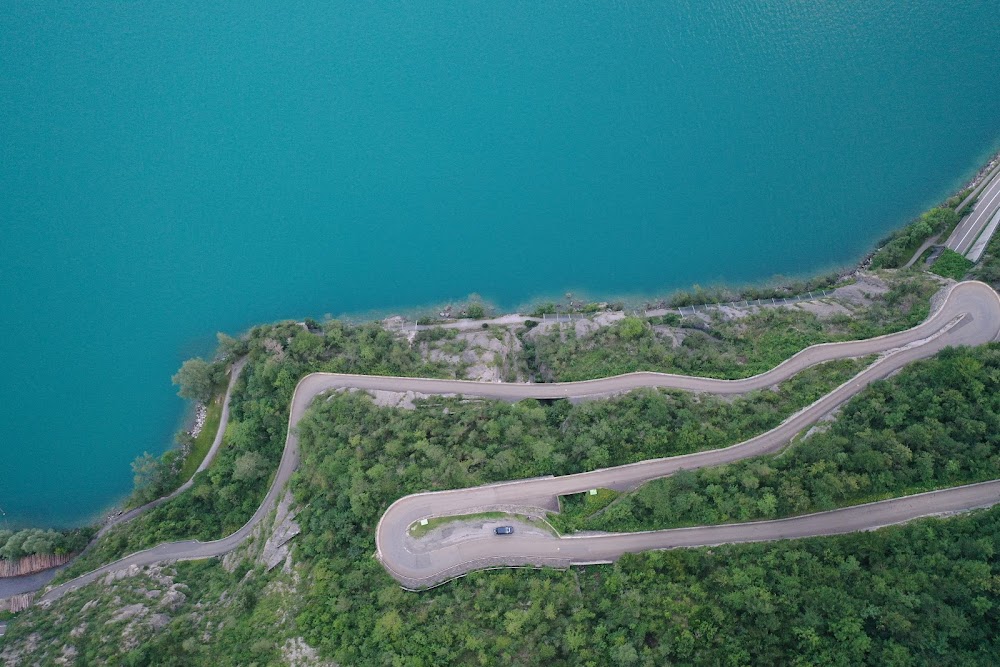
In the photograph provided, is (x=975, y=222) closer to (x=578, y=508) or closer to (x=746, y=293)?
(x=746, y=293)

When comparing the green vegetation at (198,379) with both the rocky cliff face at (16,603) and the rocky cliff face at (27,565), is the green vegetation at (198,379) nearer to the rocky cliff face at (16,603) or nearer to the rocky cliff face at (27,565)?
the rocky cliff face at (27,565)

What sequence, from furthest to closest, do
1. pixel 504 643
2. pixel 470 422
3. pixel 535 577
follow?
pixel 470 422, pixel 535 577, pixel 504 643

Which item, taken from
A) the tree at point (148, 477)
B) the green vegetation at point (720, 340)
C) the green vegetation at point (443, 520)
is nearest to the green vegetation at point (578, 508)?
the green vegetation at point (443, 520)

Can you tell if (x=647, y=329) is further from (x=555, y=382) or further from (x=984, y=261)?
(x=984, y=261)

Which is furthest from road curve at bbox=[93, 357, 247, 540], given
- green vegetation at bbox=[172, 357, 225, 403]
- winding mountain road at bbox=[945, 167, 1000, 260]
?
winding mountain road at bbox=[945, 167, 1000, 260]

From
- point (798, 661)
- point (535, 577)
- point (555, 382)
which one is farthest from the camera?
point (555, 382)

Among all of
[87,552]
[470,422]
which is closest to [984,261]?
[470,422]

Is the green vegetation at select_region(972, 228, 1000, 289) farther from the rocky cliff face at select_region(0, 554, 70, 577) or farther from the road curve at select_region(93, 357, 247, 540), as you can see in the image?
the rocky cliff face at select_region(0, 554, 70, 577)
